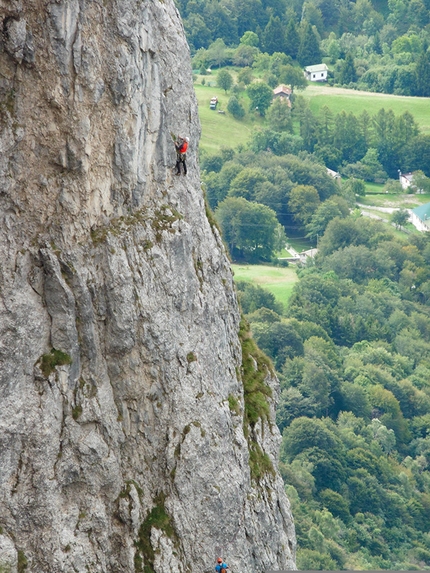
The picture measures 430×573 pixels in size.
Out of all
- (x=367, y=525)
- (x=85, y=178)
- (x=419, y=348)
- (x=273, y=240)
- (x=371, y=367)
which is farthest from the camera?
(x=273, y=240)

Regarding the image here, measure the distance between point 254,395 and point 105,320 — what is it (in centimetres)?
934

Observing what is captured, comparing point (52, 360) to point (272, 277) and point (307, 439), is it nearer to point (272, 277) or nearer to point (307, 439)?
point (307, 439)

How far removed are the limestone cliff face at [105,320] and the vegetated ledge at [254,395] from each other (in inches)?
82.5

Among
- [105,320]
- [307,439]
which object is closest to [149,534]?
[105,320]

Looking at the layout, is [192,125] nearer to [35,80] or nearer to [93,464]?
[35,80]

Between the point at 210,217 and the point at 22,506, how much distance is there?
1399cm

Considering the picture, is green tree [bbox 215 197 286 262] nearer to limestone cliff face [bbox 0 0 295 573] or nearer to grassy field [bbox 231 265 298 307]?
grassy field [bbox 231 265 298 307]

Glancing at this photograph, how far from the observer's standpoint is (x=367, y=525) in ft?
403

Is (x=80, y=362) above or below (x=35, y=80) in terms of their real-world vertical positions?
below

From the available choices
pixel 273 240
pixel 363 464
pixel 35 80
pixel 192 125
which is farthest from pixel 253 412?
pixel 273 240

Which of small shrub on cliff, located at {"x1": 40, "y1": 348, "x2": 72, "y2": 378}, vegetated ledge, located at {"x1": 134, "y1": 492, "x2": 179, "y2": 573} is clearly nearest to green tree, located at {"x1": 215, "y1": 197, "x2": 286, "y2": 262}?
vegetated ledge, located at {"x1": 134, "y1": 492, "x2": 179, "y2": 573}

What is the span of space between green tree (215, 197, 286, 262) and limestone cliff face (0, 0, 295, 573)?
490ft

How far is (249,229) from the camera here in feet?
620

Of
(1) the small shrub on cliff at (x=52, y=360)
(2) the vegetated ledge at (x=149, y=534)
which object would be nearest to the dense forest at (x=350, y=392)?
(2) the vegetated ledge at (x=149, y=534)
